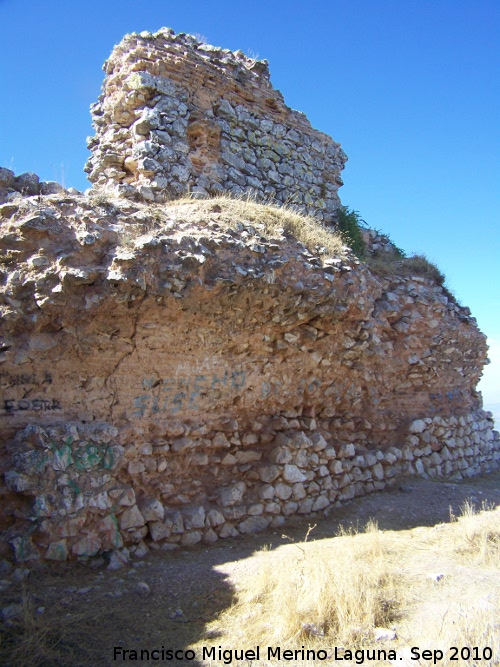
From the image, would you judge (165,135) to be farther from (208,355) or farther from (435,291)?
(435,291)

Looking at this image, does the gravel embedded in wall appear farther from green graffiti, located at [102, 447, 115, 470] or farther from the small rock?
the small rock

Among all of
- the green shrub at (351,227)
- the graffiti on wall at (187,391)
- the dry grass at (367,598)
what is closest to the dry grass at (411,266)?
the green shrub at (351,227)

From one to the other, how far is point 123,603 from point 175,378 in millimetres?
2305

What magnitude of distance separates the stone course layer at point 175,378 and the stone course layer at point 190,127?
5.09 ft

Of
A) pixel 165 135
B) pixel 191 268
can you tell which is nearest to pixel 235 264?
pixel 191 268

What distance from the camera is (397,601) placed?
409cm

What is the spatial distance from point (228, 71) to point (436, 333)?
593 centimetres

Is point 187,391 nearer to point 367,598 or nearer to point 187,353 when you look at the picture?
point 187,353

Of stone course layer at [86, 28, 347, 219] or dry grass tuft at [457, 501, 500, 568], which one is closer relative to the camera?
dry grass tuft at [457, 501, 500, 568]

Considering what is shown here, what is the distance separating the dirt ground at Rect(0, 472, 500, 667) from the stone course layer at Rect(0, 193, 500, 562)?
0.70ft

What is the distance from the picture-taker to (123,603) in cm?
397

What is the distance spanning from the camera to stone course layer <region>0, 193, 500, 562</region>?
468 cm

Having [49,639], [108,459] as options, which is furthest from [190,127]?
[49,639]

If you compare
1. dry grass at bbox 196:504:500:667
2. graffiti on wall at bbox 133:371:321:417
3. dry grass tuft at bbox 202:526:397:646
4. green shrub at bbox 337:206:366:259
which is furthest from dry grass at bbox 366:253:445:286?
dry grass tuft at bbox 202:526:397:646
